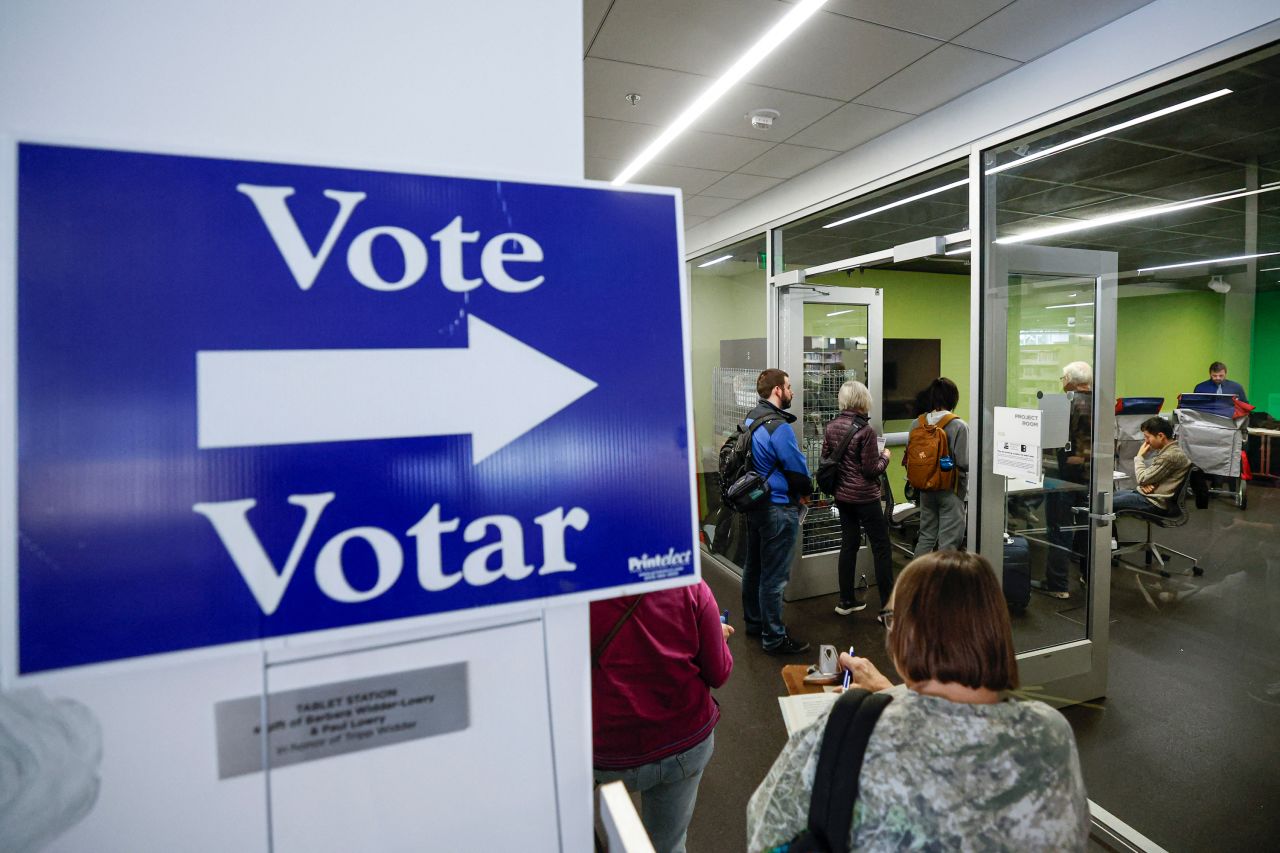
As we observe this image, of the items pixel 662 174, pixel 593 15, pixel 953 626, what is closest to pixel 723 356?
pixel 662 174

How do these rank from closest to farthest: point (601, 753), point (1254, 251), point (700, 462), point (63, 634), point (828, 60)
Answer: point (63, 634)
point (601, 753)
point (1254, 251)
point (828, 60)
point (700, 462)

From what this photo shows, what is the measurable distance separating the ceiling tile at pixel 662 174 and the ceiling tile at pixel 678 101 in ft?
2.28

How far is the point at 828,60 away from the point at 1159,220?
1.57 m

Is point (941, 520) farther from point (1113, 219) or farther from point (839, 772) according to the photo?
point (839, 772)

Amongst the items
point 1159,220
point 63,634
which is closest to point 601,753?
point 63,634

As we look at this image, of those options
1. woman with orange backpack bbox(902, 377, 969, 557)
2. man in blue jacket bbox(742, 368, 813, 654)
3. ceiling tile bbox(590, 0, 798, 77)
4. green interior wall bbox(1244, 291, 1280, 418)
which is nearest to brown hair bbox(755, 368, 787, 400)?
man in blue jacket bbox(742, 368, 813, 654)

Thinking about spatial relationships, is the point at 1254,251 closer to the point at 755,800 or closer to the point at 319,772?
the point at 755,800

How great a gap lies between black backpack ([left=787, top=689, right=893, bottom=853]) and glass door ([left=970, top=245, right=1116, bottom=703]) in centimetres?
227

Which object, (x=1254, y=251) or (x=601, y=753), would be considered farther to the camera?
(x=1254, y=251)

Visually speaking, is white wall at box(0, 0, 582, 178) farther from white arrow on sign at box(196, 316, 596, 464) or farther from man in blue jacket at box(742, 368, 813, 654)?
man in blue jacket at box(742, 368, 813, 654)

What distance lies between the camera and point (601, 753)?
147 cm

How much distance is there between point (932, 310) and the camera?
805 centimetres

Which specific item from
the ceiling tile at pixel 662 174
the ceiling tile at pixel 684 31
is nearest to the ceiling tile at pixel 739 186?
the ceiling tile at pixel 662 174

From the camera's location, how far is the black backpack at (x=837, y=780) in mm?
999
